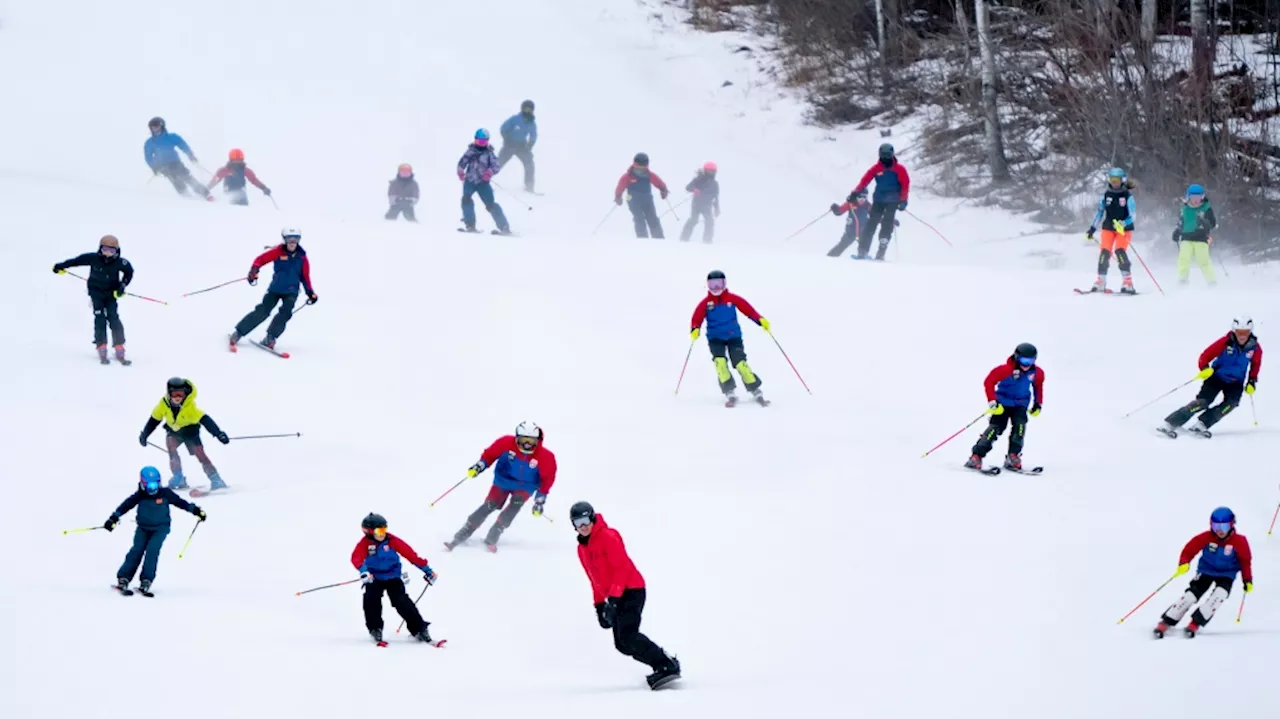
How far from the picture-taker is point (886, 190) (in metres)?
21.3

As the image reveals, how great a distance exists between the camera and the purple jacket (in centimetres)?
2238

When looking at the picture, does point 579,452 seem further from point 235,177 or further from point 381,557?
point 235,177

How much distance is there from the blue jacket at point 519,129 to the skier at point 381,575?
58.0 feet

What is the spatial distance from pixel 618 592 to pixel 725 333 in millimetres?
7440

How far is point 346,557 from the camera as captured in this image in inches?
463

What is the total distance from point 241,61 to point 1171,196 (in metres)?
19.9

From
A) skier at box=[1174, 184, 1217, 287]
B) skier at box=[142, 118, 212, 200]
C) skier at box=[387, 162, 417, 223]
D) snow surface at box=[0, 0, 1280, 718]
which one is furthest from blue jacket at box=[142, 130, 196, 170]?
skier at box=[1174, 184, 1217, 287]

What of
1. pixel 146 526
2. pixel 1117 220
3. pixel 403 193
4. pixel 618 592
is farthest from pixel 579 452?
pixel 403 193

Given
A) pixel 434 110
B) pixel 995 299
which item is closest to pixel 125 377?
pixel 995 299

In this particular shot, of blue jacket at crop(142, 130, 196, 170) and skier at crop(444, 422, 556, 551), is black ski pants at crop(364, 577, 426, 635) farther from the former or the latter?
blue jacket at crop(142, 130, 196, 170)

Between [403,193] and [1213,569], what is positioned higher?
[403,193]

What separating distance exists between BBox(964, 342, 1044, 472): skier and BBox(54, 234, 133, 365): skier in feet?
30.8

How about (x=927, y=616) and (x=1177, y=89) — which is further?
(x=1177, y=89)

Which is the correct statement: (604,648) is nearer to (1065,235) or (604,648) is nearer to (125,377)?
(125,377)
